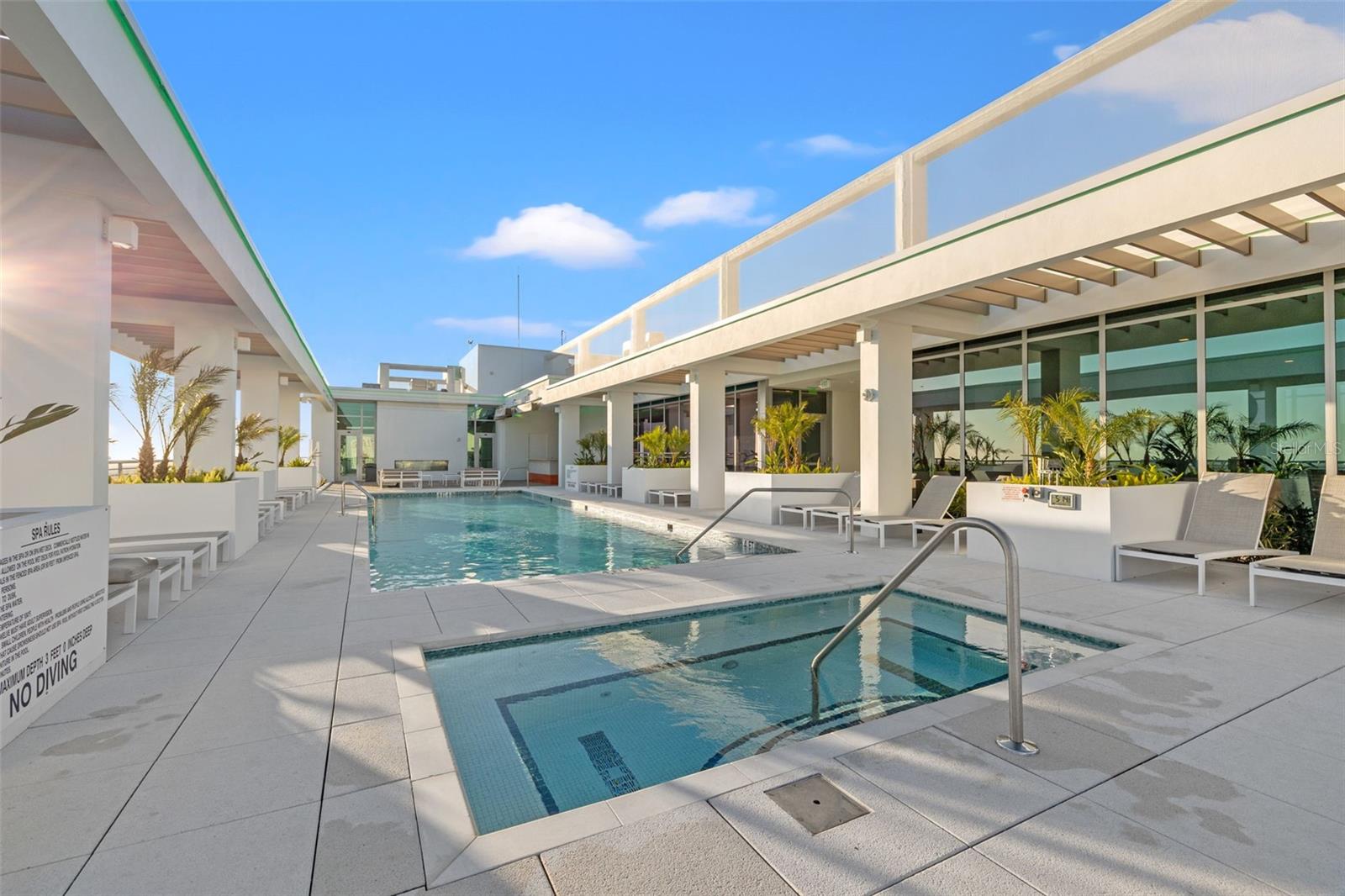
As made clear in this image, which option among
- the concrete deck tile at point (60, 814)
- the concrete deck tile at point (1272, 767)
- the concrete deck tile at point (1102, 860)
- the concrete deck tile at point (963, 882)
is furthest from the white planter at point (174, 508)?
the concrete deck tile at point (1272, 767)

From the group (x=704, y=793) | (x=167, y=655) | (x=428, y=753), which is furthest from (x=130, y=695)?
(x=704, y=793)

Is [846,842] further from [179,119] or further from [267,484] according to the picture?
[267,484]

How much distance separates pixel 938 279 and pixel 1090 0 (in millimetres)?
3508

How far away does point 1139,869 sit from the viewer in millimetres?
1921

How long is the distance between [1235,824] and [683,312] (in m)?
13.5

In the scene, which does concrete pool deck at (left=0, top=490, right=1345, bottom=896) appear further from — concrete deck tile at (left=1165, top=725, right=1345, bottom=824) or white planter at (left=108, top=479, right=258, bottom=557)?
white planter at (left=108, top=479, right=258, bottom=557)

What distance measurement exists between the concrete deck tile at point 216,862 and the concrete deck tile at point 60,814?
0.55 feet

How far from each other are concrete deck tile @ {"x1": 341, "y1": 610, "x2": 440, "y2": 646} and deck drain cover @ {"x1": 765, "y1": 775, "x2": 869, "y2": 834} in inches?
113

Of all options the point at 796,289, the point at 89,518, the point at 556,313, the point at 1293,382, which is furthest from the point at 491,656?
A: the point at 556,313

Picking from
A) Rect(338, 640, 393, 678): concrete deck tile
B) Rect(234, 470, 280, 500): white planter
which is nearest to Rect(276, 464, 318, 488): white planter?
Rect(234, 470, 280, 500): white planter

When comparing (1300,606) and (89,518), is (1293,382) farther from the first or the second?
(89,518)

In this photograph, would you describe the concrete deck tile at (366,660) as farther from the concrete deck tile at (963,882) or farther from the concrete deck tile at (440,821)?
the concrete deck tile at (963,882)

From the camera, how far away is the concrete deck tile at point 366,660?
3643 millimetres

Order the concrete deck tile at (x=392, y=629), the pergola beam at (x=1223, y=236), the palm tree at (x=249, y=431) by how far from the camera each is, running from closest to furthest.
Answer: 1. the concrete deck tile at (x=392, y=629)
2. the pergola beam at (x=1223, y=236)
3. the palm tree at (x=249, y=431)
